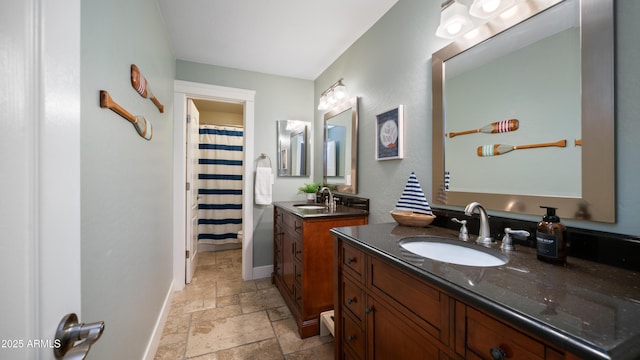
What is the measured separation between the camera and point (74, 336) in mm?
434

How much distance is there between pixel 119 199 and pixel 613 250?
1.93 m

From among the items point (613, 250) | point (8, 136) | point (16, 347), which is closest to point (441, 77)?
point (613, 250)

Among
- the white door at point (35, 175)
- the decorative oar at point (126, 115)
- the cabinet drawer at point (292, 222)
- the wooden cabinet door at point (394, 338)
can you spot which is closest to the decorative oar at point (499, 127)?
the wooden cabinet door at point (394, 338)

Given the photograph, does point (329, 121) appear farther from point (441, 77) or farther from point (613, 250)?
point (613, 250)

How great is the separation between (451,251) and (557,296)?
1.78 ft

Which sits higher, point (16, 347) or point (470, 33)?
point (470, 33)

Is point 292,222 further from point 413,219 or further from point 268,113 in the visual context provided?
point 268,113

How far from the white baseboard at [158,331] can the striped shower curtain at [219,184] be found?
5.58ft

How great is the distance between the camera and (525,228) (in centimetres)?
104

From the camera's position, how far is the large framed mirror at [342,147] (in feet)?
7.55

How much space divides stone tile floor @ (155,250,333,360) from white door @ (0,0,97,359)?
1.61 m

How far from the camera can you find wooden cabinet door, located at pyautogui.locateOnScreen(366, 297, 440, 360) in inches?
32.2

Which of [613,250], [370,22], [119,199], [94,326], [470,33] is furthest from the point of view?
[370,22]

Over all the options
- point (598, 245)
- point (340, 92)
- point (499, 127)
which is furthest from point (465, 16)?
point (340, 92)
